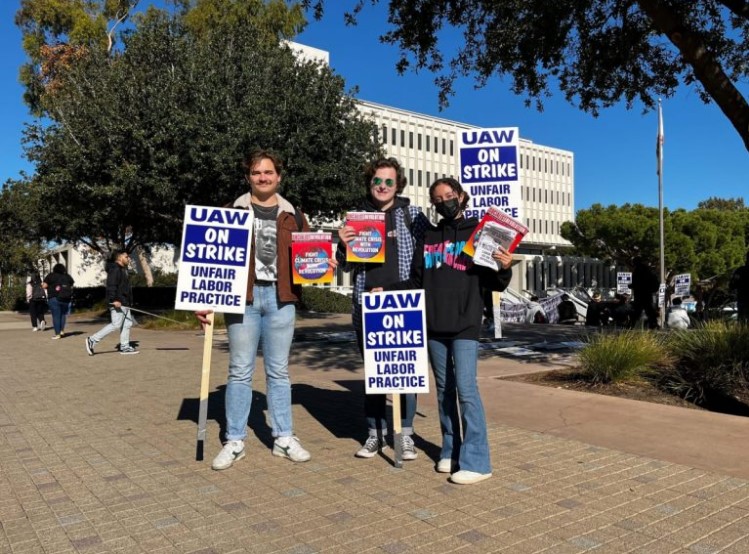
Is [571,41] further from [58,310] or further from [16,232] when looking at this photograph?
[16,232]

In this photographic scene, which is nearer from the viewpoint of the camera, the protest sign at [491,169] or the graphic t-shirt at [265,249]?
the graphic t-shirt at [265,249]

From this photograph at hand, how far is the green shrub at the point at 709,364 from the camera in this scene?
7.06 m

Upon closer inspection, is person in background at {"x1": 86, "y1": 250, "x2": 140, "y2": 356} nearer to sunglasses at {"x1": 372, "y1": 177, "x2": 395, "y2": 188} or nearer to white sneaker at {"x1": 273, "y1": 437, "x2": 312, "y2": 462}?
white sneaker at {"x1": 273, "y1": 437, "x2": 312, "y2": 462}

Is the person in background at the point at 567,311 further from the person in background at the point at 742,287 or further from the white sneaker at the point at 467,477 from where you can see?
the white sneaker at the point at 467,477

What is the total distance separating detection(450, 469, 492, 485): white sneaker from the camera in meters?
4.15

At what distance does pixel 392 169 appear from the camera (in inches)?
192

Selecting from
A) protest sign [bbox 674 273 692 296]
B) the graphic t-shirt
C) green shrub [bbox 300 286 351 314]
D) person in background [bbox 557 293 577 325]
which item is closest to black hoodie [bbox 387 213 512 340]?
the graphic t-shirt

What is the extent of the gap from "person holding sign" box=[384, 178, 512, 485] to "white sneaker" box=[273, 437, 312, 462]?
1020 mm

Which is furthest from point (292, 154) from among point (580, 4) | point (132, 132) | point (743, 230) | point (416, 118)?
point (416, 118)

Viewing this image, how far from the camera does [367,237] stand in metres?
4.64

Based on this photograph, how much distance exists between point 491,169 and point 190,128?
11.5 meters

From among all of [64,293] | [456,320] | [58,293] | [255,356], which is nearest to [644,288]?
[456,320]

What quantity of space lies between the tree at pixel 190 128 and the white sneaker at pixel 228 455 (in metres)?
13.4

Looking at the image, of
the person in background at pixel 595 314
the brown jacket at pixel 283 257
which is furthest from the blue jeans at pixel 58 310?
the person in background at pixel 595 314
